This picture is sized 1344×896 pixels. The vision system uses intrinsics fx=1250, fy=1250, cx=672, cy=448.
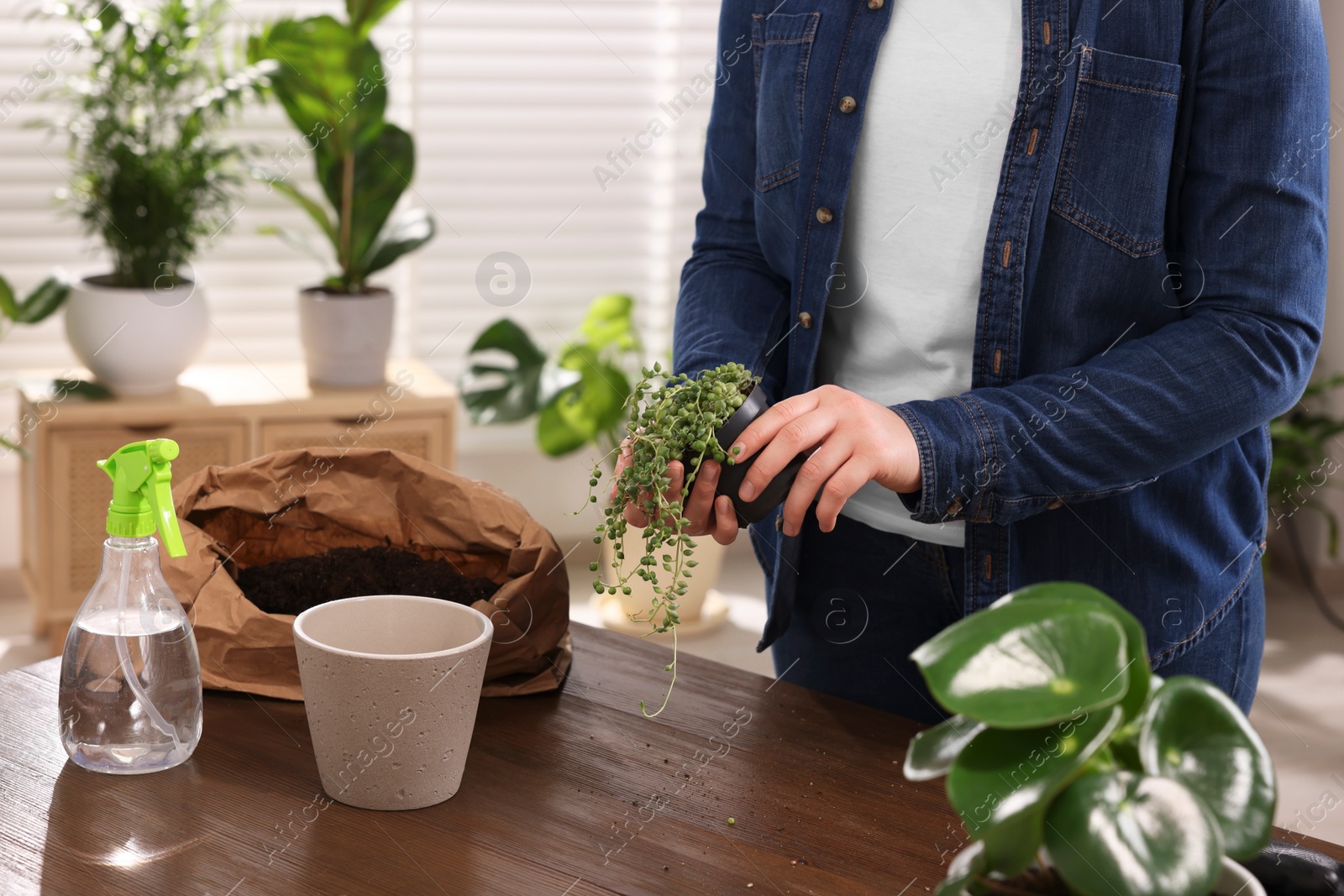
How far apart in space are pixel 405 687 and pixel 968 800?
0.44m

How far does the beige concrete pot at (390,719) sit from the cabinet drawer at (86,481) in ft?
6.27

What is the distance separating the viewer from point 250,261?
314 cm

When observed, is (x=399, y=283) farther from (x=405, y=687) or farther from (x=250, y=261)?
(x=405, y=687)

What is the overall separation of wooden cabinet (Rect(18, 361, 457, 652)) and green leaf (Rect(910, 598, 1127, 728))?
7.28 ft

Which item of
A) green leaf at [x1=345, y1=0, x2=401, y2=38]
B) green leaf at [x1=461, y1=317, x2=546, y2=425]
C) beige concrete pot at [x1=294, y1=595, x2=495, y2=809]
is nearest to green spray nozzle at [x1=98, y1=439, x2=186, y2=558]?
beige concrete pot at [x1=294, y1=595, x2=495, y2=809]

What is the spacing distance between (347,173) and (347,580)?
1.95 m

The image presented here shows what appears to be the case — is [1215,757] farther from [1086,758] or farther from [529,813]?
[529,813]

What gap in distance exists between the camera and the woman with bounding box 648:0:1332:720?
0.96m

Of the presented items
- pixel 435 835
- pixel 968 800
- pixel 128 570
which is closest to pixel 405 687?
pixel 435 835

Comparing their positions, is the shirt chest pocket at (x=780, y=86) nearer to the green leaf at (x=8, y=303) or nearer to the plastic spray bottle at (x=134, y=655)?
the plastic spray bottle at (x=134, y=655)

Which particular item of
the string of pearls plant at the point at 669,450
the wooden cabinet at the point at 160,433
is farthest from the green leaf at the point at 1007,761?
the wooden cabinet at the point at 160,433

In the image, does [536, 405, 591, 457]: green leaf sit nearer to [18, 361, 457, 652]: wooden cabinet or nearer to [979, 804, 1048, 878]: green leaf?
[18, 361, 457, 652]: wooden cabinet

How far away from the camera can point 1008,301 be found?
106 cm

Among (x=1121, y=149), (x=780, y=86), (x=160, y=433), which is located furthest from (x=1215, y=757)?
(x=160, y=433)
